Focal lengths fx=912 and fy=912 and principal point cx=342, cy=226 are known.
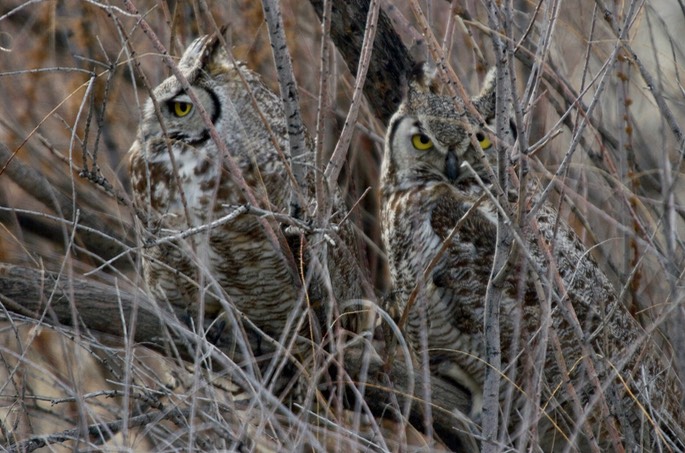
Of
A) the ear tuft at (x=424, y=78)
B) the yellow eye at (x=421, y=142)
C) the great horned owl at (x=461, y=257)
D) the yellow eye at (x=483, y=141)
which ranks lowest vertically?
the great horned owl at (x=461, y=257)

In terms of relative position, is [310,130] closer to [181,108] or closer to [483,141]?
[181,108]

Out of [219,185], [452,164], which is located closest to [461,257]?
[452,164]

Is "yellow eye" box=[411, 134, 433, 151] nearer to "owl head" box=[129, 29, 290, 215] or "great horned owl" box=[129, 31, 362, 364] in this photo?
"great horned owl" box=[129, 31, 362, 364]

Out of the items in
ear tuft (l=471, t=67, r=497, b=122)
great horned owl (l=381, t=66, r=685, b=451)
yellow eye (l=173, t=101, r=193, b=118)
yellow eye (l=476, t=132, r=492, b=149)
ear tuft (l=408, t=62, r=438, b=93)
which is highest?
yellow eye (l=173, t=101, r=193, b=118)

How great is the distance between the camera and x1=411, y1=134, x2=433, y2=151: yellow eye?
292 centimetres

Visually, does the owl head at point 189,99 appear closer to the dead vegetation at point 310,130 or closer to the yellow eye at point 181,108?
the yellow eye at point 181,108

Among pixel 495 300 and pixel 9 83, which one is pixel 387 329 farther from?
pixel 9 83

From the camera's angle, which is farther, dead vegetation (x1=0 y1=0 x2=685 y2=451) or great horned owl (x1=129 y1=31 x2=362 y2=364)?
great horned owl (x1=129 y1=31 x2=362 y2=364)

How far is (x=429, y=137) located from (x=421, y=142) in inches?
2.7

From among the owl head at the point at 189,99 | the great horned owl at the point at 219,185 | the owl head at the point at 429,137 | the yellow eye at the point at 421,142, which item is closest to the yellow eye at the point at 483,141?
the owl head at the point at 429,137

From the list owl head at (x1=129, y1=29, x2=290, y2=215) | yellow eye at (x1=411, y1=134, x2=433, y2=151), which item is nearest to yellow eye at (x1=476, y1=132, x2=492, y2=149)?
yellow eye at (x1=411, y1=134, x2=433, y2=151)

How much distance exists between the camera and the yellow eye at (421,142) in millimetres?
2920

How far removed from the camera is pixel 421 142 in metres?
2.94

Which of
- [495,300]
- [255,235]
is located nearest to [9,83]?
[255,235]
